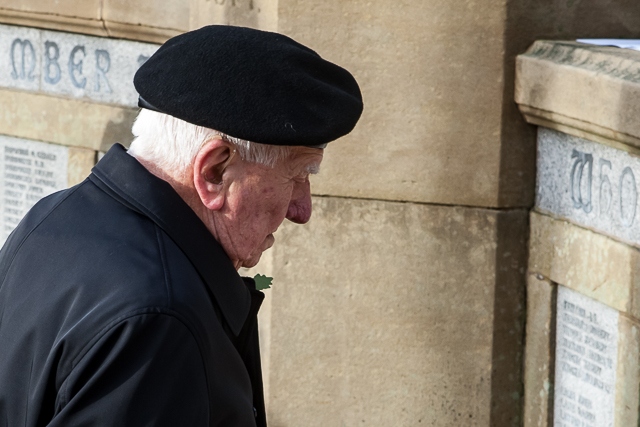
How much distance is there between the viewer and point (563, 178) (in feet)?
11.2

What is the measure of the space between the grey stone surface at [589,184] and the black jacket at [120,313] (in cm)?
148

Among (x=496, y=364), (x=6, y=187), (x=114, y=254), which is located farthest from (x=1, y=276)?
(x=6, y=187)

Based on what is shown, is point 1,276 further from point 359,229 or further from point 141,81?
point 359,229

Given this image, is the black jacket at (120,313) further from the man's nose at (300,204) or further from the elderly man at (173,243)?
the man's nose at (300,204)

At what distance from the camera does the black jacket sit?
1.59 m

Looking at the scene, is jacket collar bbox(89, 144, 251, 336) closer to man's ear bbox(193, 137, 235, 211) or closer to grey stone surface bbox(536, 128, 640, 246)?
man's ear bbox(193, 137, 235, 211)

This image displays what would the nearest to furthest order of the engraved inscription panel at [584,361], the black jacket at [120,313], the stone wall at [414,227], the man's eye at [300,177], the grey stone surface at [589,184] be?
1. the black jacket at [120,313]
2. the man's eye at [300,177]
3. the grey stone surface at [589,184]
4. the engraved inscription panel at [584,361]
5. the stone wall at [414,227]

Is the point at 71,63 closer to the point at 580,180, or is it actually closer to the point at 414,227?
the point at 414,227

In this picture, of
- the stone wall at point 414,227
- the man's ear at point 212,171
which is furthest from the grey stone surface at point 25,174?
the man's ear at point 212,171

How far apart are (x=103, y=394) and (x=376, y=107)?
2.13 meters

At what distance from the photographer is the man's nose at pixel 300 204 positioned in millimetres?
2023

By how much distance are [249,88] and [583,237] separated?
1.75 m

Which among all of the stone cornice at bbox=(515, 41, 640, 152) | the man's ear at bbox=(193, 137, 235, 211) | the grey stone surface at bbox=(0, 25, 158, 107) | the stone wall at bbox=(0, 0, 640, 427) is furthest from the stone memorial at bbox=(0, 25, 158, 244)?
the man's ear at bbox=(193, 137, 235, 211)

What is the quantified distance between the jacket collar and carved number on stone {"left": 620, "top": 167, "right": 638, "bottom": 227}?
5.00ft
